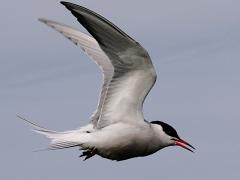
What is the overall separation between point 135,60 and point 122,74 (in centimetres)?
39

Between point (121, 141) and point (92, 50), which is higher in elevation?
point (92, 50)

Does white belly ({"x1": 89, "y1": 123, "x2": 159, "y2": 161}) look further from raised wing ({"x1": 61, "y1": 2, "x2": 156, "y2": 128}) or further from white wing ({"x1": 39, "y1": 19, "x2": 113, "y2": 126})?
white wing ({"x1": 39, "y1": 19, "x2": 113, "y2": 126})

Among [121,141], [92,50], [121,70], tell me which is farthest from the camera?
[92,50]

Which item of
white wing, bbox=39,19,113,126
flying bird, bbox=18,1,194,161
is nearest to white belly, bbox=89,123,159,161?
flying bird, bbox=18,1,194,161

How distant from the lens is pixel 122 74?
11281mm

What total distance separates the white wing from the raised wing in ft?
0.35

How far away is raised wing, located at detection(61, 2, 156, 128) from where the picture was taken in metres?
9.98

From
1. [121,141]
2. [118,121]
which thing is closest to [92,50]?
[118,121]

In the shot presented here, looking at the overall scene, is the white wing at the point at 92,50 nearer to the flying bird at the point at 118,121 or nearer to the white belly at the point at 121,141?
the flying bird at the point at 118,121

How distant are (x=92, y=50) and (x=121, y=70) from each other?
4.40 feet

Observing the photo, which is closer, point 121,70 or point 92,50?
point 121,70

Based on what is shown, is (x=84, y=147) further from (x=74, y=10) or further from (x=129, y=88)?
(x=74, y=10)

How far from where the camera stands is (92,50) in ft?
40.8

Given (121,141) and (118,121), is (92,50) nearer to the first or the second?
(118,121)
